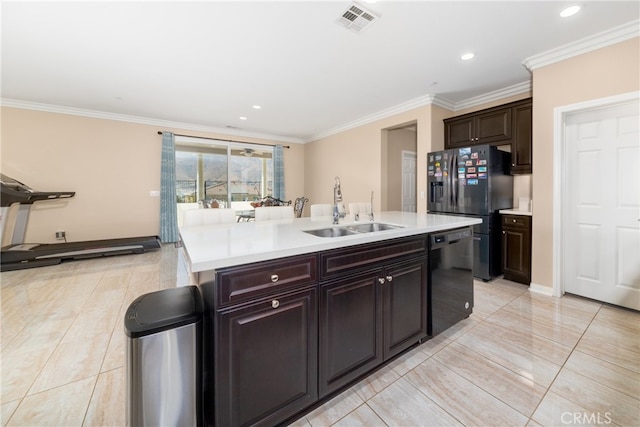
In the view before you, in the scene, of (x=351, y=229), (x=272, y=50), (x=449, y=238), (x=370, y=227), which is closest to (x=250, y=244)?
(x=351, y=229)

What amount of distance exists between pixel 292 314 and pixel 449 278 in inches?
59.0

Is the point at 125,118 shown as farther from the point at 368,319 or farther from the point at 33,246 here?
the point at 368,319

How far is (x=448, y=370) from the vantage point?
179 centimetres

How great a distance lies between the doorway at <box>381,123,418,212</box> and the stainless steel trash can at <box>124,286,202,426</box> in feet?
15.3

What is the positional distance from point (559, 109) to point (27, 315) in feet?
20.0

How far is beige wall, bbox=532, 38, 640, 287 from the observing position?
251 centimetres

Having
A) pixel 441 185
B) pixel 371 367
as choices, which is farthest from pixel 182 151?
pixel 371 367

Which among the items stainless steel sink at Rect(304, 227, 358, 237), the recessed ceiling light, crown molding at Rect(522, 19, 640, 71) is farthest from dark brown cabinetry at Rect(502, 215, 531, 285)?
stainless steel sink at Rect(304, 227, 358, 237)

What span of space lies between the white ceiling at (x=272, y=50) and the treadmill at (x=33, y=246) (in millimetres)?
1640

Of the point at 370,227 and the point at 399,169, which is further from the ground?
the point at 399,169

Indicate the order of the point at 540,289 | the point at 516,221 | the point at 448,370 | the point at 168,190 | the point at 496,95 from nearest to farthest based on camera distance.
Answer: the point at 448,370, the point at 540,289, the point at 516,221, the point at 496,95, the point at 168,190

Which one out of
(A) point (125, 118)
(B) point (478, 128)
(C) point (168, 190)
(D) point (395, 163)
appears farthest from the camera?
(D) point (395, 163)

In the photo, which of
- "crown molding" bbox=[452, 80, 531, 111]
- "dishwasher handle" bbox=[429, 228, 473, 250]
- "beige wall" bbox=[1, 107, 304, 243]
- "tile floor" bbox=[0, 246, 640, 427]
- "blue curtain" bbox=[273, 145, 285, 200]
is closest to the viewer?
"tile floor" bbox=[0, 246, 640, 427]

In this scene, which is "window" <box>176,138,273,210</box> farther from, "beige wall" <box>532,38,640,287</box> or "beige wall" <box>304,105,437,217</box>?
"beige wall" <box>532,38,640,287</box>
